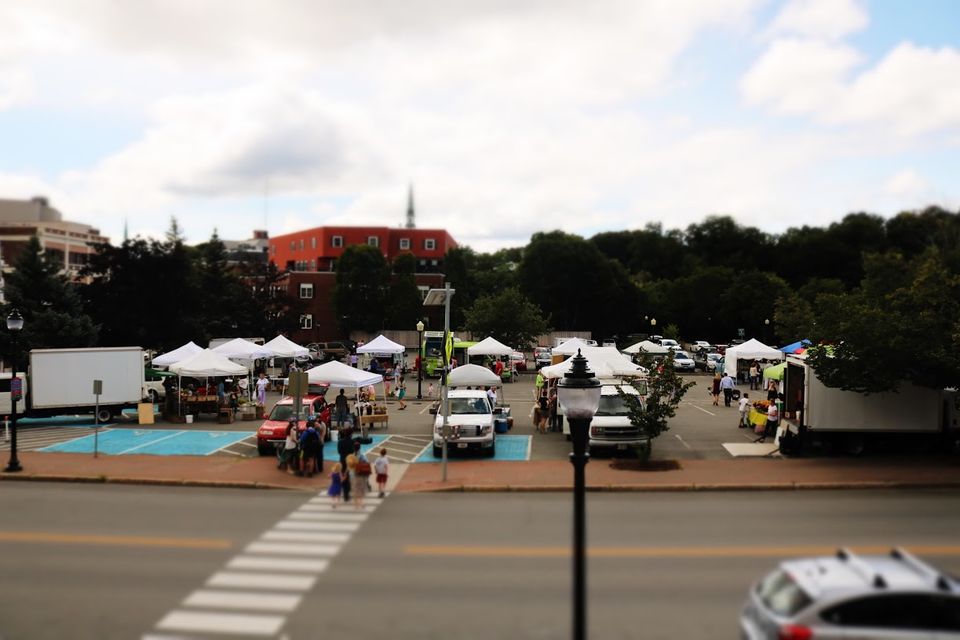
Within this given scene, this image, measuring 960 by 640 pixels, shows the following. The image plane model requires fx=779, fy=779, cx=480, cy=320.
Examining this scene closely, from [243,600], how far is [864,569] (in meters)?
8.88

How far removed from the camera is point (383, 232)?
107 metres

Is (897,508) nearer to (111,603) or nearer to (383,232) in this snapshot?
(111,603)

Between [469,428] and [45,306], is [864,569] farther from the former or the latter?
[45,306]

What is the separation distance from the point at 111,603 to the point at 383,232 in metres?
97.0

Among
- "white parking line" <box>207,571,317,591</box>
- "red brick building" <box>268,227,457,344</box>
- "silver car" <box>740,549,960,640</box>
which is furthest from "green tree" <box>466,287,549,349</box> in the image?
"silver car" <box>740,549,960,640</box>

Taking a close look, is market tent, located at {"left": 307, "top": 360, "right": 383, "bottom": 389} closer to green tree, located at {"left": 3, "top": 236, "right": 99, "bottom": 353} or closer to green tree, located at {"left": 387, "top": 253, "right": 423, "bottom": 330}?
green tree, located at {"left": 3, "top": 236, "right": 99, "bottom": 353}

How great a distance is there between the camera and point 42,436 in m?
29.7

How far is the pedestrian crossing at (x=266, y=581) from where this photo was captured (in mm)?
11117

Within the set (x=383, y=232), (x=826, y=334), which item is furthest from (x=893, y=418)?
(x=383, y=232)

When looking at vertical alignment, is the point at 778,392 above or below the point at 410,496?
above

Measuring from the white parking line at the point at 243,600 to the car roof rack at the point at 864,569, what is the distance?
25.5 feet

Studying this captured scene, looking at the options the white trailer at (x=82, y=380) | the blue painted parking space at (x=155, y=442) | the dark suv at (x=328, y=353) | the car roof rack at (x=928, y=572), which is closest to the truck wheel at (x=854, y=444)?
the car roof rack at (x=928, y=572)

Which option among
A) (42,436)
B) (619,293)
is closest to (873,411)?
(42,436)

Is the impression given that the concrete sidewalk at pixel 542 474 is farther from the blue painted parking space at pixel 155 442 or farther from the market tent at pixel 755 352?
the market tent at pixel 755 352
